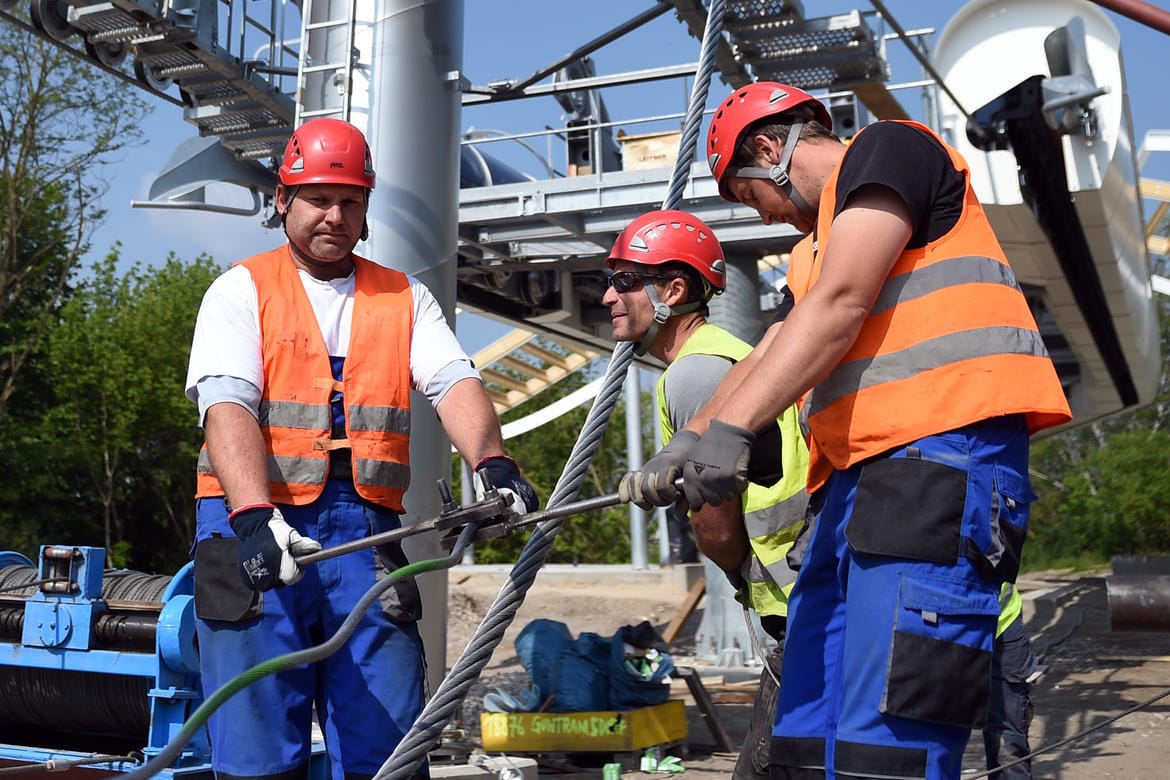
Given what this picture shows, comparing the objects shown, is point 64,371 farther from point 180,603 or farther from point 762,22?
point 180,603

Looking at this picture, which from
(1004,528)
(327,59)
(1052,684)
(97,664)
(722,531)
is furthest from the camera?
(1052,684)

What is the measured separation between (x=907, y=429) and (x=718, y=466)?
0.42 m

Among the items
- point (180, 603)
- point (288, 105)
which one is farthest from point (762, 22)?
point (180, 603)

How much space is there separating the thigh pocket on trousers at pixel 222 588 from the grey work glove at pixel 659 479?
1.19 m

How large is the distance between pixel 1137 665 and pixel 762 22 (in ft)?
23.8

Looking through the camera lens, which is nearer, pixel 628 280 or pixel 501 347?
pixel 628 280

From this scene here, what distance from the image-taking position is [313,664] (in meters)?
3.42

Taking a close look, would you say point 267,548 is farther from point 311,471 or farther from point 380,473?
point 380,473

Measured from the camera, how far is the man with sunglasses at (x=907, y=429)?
2418mm

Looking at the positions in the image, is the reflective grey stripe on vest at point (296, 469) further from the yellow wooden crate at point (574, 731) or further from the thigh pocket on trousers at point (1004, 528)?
the yellow wooden crate at point (574, 731)

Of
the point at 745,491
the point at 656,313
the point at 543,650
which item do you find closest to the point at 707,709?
the point at 543,650

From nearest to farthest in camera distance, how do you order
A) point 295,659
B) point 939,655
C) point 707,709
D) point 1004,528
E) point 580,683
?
point 939,655
point 1004,528
point 295,659
point 580,683
point 707,709

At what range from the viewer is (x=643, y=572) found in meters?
23.4

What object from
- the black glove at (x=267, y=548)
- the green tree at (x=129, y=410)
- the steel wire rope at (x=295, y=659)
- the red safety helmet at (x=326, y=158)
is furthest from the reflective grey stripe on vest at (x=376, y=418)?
the green tree at (x=129, y=410)
